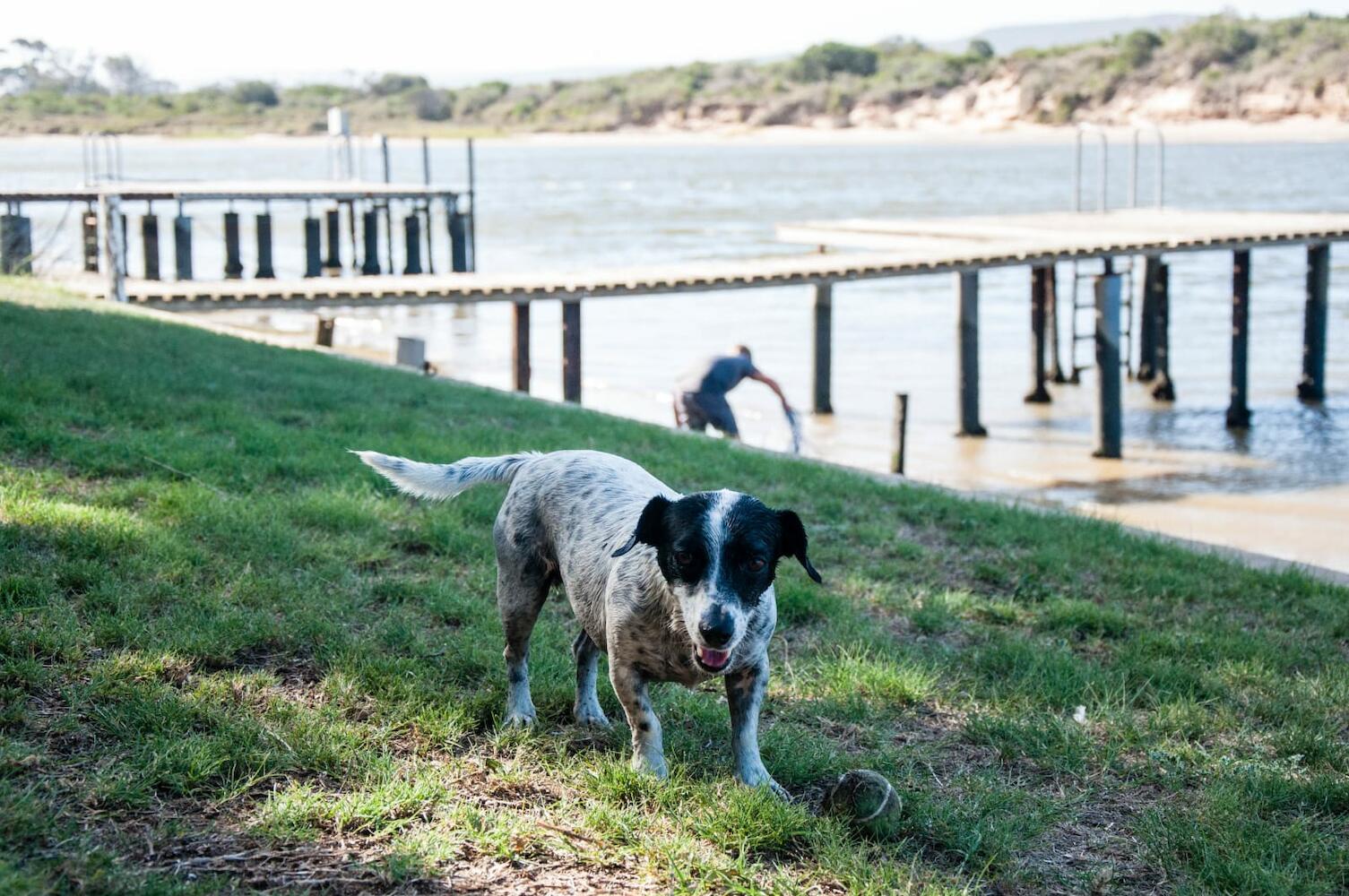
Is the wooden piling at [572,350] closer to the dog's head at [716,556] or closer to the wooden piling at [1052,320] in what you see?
the wooden piling at [1052,320]

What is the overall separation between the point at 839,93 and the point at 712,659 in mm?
109276

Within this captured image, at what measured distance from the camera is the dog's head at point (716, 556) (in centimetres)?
379

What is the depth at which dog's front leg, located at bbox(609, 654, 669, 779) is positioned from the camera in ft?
14.1

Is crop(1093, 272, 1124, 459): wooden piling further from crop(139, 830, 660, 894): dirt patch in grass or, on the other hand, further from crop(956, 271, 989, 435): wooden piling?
crop(139, 830, 660, 894): dirt patch in grass

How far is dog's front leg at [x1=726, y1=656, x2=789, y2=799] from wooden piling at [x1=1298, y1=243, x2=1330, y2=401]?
17580 millimetres

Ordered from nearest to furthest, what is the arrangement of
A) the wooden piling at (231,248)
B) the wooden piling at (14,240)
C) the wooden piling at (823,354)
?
the wooden piling at (823,354) → the wooden piling at (14,240) → the wooden piling at (231,248)

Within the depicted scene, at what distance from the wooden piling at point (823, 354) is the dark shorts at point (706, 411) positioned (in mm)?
5368

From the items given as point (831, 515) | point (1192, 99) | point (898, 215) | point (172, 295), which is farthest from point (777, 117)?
point (831, 515)

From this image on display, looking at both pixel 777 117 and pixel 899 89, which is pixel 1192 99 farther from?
pixel 777 117

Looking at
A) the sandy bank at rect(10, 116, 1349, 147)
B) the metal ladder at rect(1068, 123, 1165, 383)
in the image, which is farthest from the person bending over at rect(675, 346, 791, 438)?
the sandy bank at rect(10, 116, 1349, 147)

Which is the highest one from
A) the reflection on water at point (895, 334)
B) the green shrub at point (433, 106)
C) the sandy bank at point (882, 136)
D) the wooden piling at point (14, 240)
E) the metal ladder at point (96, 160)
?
the green shrub at point (433, 106)

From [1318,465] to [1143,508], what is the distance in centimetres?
344

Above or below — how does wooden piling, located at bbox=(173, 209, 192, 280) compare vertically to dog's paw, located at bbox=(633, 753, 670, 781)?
above

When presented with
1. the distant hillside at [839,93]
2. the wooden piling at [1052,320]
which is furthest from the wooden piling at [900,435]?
the distant hillside at [839,93]
